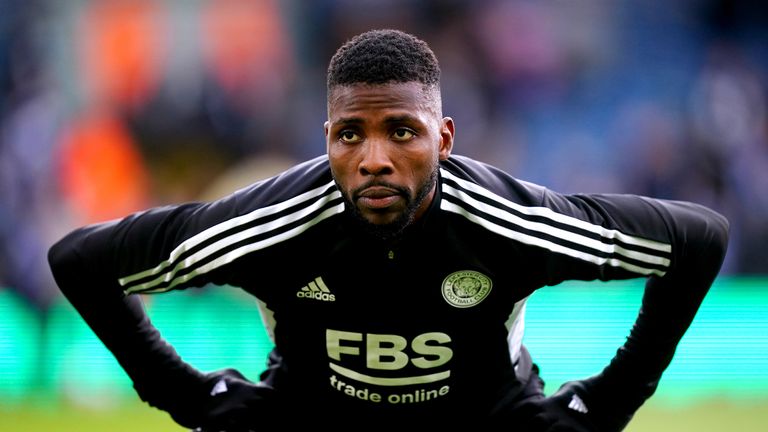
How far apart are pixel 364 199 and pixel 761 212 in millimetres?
5791

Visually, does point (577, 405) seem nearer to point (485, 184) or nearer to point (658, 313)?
point (658, 313)

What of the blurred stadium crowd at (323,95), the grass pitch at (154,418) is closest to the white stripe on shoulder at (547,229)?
the grass pitch at (154,418)

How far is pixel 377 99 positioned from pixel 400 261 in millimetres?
583

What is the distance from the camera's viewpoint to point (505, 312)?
3.33m

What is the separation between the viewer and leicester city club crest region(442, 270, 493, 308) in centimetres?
319

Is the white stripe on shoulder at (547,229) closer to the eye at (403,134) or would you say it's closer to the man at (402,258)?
the man at (402,258)

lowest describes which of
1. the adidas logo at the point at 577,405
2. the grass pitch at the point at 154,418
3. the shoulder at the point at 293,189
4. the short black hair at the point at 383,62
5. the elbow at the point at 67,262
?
the grass pitch at the point at 154,418

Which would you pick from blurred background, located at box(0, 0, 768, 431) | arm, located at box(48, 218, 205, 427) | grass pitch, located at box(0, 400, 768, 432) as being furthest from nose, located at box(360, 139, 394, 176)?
blurred background, located at box(0, 0, 768, 431)

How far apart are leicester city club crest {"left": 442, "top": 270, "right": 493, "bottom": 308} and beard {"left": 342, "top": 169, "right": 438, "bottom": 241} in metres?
0.25

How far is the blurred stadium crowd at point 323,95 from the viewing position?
7773mm

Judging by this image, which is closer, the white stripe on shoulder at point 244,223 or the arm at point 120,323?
the white stripe on shoulder at point 244,223

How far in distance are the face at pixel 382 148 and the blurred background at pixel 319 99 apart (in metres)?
4.83

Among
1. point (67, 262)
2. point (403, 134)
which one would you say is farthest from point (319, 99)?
point (403, 134)

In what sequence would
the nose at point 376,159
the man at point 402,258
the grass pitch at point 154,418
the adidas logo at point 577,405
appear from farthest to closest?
the grass pitch at point 154,418 → the adidas logo at point 577,405 → the man at point 402,258 → the nose at point 376,159
